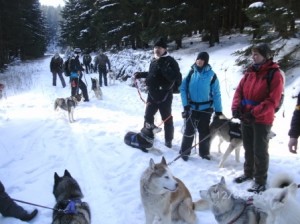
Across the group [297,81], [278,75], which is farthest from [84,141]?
[297,81]

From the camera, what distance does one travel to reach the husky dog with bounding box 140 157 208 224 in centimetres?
356

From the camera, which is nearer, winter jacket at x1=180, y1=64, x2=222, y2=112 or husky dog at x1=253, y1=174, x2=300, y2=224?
husky dog at x1=253, y1=174, x2=300, y2=224

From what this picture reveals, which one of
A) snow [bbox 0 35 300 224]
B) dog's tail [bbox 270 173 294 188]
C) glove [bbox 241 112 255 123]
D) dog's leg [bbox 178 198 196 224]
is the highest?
glove [bbox 241 112 255 123]

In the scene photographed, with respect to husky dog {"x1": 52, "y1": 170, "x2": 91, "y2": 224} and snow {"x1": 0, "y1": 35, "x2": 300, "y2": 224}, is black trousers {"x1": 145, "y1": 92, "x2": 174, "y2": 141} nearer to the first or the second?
snow {"x1": 0, "y1": 35, "x2": 300, "y2": 224}

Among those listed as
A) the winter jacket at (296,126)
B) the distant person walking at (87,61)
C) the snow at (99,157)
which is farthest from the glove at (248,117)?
the distant person walking at (87,61)

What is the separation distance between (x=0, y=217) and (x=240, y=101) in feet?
12.3

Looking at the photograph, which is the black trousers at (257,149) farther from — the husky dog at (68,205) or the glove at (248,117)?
the husky dog at (68,205)

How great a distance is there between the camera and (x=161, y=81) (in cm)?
595

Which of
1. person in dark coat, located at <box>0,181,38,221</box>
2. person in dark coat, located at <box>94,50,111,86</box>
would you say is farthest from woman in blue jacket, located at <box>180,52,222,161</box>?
person in dark coat, located at <box>94,50,111,86</box>

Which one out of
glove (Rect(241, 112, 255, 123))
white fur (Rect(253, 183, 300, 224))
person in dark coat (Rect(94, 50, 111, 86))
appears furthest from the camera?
person in dark coat (Rect(94, 50, 111, 86))

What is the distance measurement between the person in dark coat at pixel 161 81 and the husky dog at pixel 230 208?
306 cm

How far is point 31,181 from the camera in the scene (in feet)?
16.8

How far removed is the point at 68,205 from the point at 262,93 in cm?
289

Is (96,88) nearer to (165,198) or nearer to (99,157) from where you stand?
(99,157)
